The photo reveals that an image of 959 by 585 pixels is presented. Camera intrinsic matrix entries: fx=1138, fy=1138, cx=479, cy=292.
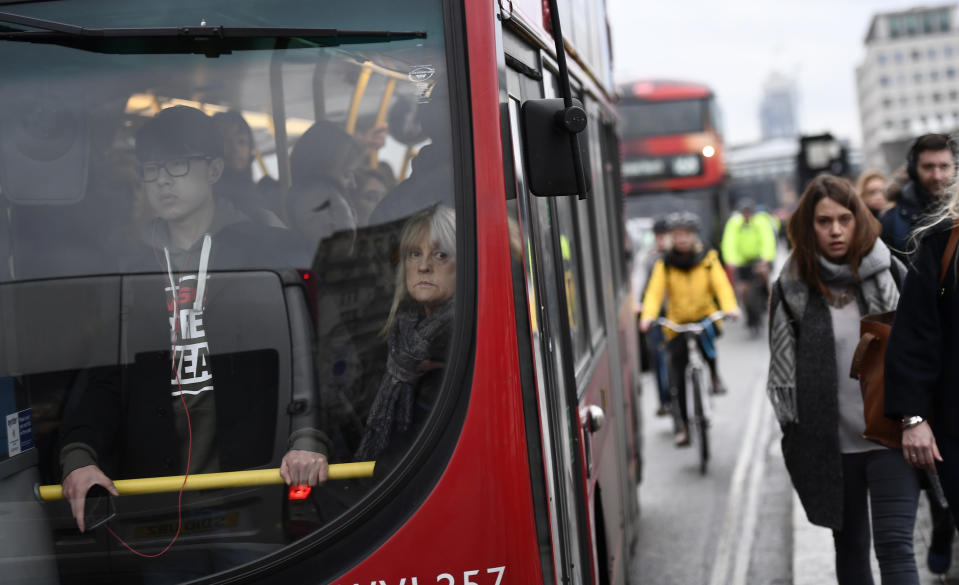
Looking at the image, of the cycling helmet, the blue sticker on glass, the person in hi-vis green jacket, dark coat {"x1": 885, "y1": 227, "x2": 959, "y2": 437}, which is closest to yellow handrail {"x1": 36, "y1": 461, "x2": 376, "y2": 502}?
the blue sticker on glass

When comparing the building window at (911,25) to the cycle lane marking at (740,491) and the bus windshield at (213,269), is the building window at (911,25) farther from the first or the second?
the bus windshield at (213,269)

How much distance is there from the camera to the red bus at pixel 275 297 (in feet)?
8.54

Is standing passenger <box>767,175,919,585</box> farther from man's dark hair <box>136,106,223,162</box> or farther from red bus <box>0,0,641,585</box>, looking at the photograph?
man's dark hair <box>136,106,223,162</box>

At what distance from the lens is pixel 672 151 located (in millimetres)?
20562

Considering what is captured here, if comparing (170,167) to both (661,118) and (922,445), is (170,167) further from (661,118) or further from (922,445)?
(661,118)

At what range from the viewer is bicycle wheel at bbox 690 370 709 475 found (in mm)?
8516

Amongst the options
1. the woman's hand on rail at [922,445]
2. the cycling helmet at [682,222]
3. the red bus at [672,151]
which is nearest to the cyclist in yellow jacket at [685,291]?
the cycling helmet at [682,222]

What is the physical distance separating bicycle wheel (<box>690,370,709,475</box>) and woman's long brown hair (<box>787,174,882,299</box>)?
4.52m

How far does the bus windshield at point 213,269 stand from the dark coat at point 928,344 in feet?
4.62

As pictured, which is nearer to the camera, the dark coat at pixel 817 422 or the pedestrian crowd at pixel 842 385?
the pedestrian crowd at pixel 842 385

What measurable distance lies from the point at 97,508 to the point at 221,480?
0.31 m

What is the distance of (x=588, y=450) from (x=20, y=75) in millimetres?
1874

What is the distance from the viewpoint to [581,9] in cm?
516

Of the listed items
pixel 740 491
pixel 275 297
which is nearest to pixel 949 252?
pixel 275 297
